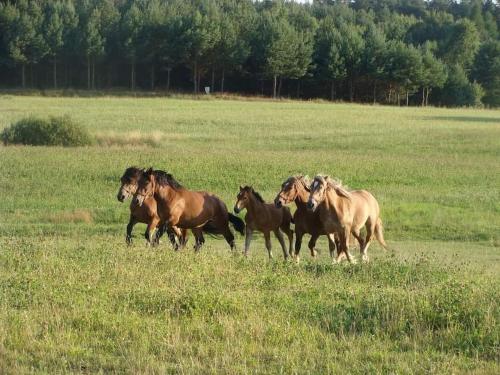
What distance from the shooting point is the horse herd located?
48.3 feet

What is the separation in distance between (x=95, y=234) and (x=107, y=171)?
841 centimetres

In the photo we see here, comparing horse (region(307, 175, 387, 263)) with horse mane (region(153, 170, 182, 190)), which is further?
horse mane (region(153, 170, 182, 190))

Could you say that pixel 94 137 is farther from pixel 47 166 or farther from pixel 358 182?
pixel 358 182

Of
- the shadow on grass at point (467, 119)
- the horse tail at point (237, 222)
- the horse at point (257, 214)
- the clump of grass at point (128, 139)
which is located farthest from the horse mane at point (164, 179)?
the shadow on grass at point (467, 119)

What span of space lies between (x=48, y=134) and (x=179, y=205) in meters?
22.6

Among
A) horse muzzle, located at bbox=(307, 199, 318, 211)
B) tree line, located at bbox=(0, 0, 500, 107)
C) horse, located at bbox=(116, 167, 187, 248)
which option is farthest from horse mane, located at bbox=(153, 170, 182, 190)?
tree line, located at bbox=(0, 0, 500, 107)

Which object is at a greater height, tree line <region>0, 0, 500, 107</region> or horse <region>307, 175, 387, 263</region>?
tree line <region>0, 0, 500, 107</region>

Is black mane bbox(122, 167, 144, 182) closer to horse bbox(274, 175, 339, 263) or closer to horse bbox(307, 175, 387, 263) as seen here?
horse bbox(274, 175, 339, 263)

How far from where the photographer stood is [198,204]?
639 inches

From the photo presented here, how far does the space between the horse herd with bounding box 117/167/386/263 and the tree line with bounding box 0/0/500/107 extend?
6926 centimetres

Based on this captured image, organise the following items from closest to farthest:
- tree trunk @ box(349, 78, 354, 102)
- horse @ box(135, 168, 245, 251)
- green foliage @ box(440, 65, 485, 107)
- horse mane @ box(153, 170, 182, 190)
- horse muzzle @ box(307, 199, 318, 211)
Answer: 1. horse muzzle @ box(307, 199, 318, 211)
2. horse @ box(135, 168, 245, 251)
3. horse mane @ box(153, 170, 182, 190)
4. tree trunk @ box(349, 78, 354, 102)
5. green foliage @ box(440, 65, 485, 107)

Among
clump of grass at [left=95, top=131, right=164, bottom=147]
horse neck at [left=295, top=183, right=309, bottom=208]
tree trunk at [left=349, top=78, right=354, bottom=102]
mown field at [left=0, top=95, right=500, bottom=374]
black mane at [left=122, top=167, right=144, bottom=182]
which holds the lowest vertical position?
clump of grass at [left=95, top=131, right=164, bottom=147]

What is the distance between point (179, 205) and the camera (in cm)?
1583

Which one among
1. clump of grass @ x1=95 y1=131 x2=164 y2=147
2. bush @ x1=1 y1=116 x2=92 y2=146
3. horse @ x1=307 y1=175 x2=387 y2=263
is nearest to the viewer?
horse @ x1=307 y1=175 x2=387 y2=263
